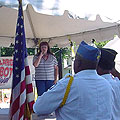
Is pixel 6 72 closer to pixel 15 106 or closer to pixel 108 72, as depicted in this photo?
pixel 15 106

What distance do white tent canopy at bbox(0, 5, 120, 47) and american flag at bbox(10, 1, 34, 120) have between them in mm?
2520

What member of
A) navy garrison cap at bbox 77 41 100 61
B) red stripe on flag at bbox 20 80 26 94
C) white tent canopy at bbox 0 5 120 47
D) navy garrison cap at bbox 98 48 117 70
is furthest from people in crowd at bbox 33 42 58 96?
navy garrison cap at bbox 77 41 100 61

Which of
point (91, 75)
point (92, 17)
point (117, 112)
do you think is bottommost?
point (117, 112)

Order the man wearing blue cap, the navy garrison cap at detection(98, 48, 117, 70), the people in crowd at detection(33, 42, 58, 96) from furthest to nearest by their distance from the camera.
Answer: the people in crowd at detection(33, 42, 58, 96) < the navy garrison cap at detection(98, 48, 117, 70) < the man wearing blue cap

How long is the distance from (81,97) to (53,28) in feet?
17.3

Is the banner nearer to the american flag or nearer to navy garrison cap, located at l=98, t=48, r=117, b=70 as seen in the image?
the american flag

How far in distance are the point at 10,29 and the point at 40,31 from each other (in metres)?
0.93

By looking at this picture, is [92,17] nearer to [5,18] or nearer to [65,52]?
[5,18]

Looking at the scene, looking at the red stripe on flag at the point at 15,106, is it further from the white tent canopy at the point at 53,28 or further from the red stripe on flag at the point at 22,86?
the white tent canopy at the point at 53,28

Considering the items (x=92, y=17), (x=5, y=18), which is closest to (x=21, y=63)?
(x=92, y=17)

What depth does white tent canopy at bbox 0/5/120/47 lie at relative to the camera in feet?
19.0

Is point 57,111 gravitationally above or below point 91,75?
below

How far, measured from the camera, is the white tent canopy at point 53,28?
19.0ft

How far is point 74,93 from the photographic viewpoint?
5.16 ft
